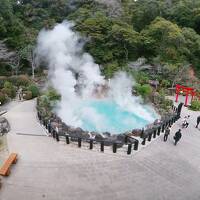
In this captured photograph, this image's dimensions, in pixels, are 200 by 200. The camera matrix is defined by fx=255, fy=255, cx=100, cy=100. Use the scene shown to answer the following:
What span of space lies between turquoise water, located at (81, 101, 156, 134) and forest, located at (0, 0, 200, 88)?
178 inches

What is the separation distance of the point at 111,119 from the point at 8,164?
8.50 meters

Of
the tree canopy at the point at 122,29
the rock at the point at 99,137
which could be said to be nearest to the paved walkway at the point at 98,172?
the rock at the point at 99,137

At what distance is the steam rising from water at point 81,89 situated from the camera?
54.4ft

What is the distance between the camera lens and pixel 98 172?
1019 cm

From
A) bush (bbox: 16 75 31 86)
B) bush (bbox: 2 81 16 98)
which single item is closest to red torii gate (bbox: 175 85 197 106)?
bush (bbox: 16 75 31 86)

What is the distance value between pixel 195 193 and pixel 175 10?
26.4 metres

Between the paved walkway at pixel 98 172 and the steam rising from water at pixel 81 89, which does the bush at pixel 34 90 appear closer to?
the steam rising from water at pixel 81 89

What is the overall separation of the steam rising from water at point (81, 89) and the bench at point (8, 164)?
16.5 ft

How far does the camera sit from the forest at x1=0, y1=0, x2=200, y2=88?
24938 millimetres

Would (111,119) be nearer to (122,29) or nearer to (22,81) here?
(22,81)


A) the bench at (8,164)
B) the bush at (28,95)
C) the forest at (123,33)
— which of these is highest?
the forest at (123,33)

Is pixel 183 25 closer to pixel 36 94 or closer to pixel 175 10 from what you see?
pixel 175 10

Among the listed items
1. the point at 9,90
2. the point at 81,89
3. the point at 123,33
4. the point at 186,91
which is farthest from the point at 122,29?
the point at 9,90

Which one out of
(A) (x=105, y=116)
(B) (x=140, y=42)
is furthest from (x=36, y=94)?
(B) (x=140, y=42)
